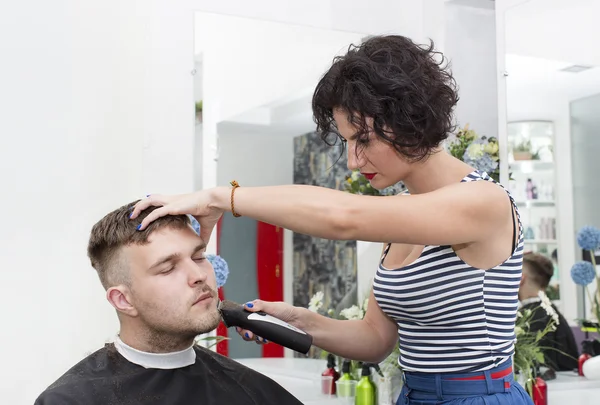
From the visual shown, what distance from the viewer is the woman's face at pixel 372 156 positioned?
1633 millimetres

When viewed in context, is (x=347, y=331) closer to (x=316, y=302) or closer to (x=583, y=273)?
(x=316, y=302)

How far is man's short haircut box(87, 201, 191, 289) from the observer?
75.5 inches

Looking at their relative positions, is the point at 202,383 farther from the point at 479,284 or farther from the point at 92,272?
the point at 92,272

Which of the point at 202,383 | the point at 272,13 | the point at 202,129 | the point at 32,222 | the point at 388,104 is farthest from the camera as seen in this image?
the point at 272,13

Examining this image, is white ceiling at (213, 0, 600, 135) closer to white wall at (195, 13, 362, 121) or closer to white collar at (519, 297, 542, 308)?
white wall at (195, 13, 362, 121)

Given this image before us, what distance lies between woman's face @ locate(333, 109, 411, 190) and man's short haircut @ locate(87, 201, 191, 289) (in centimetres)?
55

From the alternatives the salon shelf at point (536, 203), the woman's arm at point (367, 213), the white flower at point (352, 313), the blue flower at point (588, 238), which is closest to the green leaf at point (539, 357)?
the blue flower at point (588, 238)

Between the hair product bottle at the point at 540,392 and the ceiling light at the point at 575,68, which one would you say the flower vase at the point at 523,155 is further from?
the hair product bottle at the point at 540,392

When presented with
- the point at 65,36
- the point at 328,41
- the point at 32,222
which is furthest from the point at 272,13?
the point at 32,222

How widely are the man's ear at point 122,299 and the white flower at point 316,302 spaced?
4.76 feet

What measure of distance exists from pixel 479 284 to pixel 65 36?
6.84 feet

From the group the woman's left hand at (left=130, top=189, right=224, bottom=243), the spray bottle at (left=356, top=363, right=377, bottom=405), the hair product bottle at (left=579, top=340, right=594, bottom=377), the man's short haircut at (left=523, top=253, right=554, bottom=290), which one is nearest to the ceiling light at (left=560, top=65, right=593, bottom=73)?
the man's short haircut at (left=523, top=253, right=554, bottom=290)

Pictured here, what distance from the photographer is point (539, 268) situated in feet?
10.9

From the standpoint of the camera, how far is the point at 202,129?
308cm
